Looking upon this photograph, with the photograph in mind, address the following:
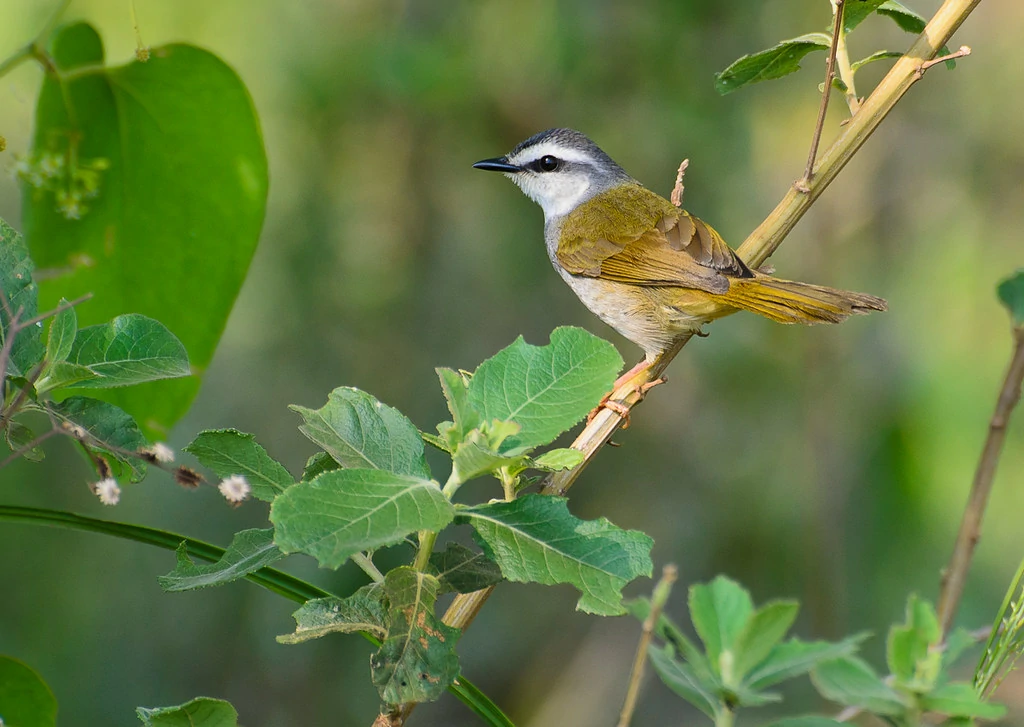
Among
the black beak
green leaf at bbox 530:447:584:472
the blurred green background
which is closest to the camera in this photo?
green leaf at bbox 530:447:584:472

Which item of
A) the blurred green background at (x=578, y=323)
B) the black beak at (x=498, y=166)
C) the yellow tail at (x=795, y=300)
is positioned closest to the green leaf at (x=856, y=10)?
the yellow tail at (x=795, y=300)

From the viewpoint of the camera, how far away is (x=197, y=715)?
0.79 m

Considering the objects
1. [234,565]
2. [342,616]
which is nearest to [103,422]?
[234,565]

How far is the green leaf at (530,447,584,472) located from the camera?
3.15 feet

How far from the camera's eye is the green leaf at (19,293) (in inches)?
39.5

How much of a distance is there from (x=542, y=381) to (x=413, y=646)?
274mm

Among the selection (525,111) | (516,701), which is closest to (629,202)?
(525,111)

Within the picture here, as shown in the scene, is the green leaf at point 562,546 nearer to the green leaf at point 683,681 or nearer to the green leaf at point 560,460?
the green leaf at point 560,460

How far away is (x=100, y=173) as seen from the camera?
170 cm

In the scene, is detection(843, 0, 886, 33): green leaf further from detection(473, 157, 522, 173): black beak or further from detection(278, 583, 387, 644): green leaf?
detection(473, 157, 522, 173): black beak

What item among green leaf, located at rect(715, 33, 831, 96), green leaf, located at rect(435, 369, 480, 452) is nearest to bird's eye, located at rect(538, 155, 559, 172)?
green leaf, located at rect(715, 33, 831, 96)

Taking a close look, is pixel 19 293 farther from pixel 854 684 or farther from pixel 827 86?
pixel 827 86

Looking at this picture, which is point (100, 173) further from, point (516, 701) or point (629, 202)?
point (516, 701)

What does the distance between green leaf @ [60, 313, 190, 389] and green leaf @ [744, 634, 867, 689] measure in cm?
64
